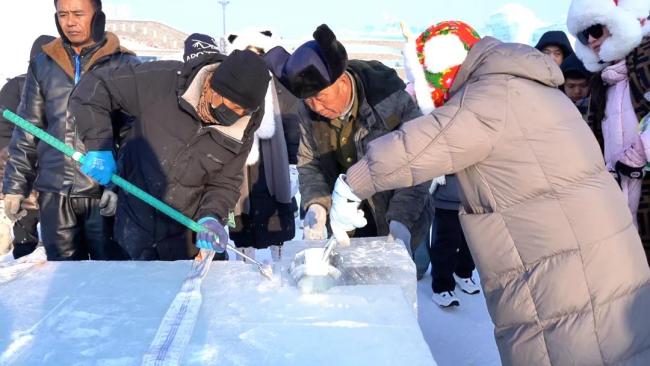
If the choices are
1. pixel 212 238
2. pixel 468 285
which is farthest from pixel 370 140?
pixel 468 285

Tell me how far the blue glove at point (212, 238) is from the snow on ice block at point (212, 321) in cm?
35

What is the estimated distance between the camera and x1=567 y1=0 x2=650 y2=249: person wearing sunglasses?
6.32ft

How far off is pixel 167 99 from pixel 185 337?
3.97ft

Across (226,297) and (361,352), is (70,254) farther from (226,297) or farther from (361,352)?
(361,352)

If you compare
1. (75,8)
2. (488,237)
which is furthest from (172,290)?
(75,8)

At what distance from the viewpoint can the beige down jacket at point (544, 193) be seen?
45.8 inches

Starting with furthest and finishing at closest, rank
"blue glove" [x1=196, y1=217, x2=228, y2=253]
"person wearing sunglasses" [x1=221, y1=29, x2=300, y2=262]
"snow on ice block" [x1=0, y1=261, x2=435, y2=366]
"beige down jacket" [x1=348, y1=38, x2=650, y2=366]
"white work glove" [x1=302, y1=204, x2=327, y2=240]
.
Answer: "person wearing sunglasses" [x1=221, y1=29, x2=300, y2=262]
"white work glove" [x1=302, y1=204, x2=327, y2=240]
"blue glove" [x1=196, y1=217, x2=228, y2=253]
"beige down jacket" [x1=348, y1=38, x2=650, y2=366]
"snow on ice block" [x1=0, y1=261, x2=435, y2=366]

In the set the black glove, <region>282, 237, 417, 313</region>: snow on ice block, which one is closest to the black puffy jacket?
<region>282, 237, 417, 313</region>: snow on ice block

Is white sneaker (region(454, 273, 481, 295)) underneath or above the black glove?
underneath

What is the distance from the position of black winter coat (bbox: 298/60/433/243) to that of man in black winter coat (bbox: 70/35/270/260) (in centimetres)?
26

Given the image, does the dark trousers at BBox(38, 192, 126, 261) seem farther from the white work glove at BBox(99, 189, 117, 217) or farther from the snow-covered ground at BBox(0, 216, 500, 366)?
the snow-covered ground at BBox(0, 216, 500, 366)

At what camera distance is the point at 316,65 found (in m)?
1.64

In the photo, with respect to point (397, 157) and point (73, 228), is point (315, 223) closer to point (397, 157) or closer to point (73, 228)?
point (397, 157)

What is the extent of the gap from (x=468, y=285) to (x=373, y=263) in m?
2.07
